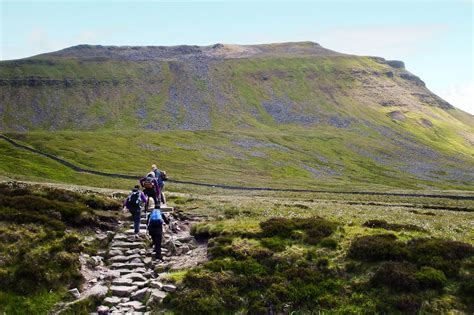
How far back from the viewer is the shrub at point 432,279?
20500mm

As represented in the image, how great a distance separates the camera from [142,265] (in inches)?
965

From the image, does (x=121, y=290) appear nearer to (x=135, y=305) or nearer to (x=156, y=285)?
(x=135, y=305)

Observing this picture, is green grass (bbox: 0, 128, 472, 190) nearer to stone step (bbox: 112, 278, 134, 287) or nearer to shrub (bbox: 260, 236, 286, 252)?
shrub (bbox: 260, 236, 286, 252)

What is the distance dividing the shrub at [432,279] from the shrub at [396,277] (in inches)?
12.1

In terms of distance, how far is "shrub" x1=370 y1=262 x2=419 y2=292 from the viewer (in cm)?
2045

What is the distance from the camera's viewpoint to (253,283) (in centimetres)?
2191

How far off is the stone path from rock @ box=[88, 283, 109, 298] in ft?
0.80

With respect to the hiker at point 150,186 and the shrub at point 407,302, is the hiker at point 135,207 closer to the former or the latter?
the hiker at point 150,186

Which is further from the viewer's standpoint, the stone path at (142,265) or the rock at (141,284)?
the rock at (141,284)

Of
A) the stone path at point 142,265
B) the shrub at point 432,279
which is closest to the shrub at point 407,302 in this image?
the shrub at point 432,279

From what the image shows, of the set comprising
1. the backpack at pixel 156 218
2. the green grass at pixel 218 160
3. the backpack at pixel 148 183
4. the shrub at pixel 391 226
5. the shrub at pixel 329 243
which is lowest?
the green grass at pixel 218 160

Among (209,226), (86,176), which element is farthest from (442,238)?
(86,176)

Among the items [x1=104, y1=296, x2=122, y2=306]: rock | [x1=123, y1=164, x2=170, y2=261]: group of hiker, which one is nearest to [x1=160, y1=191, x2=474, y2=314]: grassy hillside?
[x1=104, y1=296, x2=122, y2=306]: rock

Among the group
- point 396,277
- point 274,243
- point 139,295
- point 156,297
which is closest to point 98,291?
point 139,295
